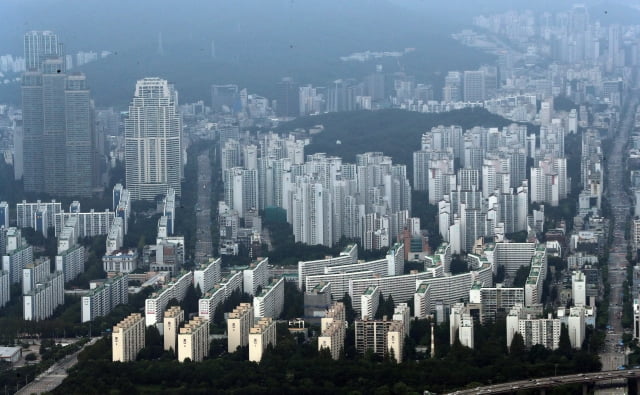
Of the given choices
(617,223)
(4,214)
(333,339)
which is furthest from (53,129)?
(333,339)

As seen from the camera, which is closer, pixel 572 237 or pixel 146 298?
pixel 146 298

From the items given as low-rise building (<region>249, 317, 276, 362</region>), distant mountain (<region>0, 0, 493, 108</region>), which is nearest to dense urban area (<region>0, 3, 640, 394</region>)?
low-rise building (<region>249, 317, 276, 362</region>)

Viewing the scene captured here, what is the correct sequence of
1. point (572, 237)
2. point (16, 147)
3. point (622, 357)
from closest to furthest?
1. point (622, 357)
2. point (572, 237)
3. point (16, 147)

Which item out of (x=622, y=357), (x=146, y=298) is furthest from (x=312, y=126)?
(x=622, y=357)

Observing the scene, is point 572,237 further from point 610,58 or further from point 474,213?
point 610,58

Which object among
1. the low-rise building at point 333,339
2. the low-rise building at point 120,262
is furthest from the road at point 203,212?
the low-rise building at point 333,339

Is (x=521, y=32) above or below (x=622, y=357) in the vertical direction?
above
